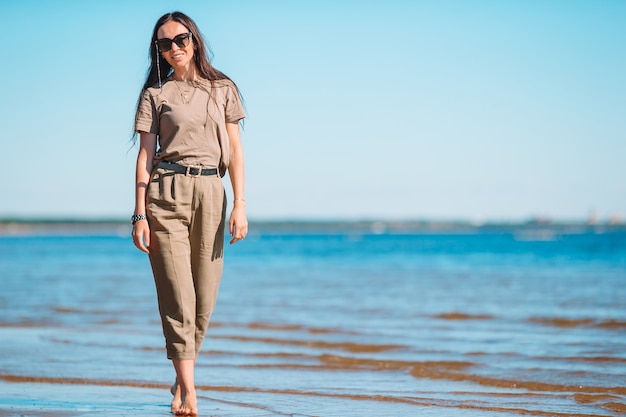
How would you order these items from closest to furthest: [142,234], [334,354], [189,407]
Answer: [142,234] < [189,407] < [334,354]

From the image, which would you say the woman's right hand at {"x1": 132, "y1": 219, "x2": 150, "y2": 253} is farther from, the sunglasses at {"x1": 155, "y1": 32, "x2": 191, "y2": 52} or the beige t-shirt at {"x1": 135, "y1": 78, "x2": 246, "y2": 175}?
the sunglasses at {"x1": 155, "y1": 32, "x2": 191, "y2": 52}

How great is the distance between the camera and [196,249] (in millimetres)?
4301

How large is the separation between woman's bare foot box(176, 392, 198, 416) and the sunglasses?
1.90 metres

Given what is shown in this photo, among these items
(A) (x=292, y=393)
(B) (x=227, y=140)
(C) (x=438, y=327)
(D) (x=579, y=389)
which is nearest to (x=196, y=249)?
(B) (x=227, y=140)

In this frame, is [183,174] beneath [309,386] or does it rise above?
above

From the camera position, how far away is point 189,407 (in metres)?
4.45

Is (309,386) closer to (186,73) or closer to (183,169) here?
(183,169)

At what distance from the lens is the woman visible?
4.19m

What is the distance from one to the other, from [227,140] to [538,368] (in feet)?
12.3

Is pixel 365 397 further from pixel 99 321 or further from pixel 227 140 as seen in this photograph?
pixel 99 321

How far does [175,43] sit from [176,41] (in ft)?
0.04

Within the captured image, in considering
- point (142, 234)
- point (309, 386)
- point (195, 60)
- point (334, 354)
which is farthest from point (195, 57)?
point (334, 354)

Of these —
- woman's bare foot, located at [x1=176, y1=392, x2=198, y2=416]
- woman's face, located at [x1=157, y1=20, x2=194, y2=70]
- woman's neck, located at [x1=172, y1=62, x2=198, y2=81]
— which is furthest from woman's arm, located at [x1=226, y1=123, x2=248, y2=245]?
woman's bare foot, located at [x1=176, y1=392, x2=198, y2=416]

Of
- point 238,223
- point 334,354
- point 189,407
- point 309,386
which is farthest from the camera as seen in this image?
point 334,354
